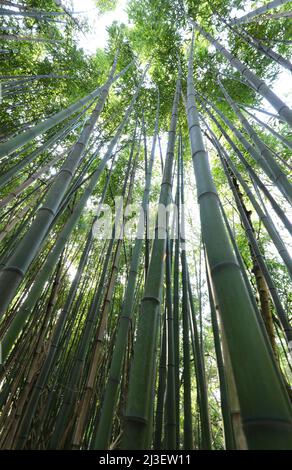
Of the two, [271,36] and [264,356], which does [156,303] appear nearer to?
[264,356]

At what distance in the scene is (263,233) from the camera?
166 inches

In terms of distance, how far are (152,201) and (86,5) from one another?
3298mm

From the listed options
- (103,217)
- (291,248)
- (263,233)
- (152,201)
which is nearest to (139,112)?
(152,201)

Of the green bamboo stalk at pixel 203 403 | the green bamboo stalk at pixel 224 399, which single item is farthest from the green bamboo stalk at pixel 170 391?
the green bamboo stalk at pixel 224 399

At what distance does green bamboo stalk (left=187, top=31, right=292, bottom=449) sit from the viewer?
1.56ft

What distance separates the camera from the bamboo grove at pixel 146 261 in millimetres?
762

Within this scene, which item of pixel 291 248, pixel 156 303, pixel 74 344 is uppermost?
pixel 291 248

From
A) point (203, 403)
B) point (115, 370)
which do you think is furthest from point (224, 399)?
point (115, 370)

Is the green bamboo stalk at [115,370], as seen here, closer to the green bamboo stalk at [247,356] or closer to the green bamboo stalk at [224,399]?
the green bamboo stalk at [224,399]

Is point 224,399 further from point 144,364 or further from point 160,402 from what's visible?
point 144,364

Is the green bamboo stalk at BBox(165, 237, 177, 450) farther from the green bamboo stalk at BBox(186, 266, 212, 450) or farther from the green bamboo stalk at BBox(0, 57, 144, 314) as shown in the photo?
the green bamboo stalk at BBox(0, 57, 144, 314)

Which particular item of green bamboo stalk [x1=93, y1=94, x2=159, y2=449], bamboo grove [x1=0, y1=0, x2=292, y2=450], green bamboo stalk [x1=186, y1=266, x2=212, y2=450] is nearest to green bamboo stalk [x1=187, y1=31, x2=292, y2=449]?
bamboo grove [x1=0, y1=0, x2=292, y2=450]

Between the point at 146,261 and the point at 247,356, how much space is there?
1213 millimetres
